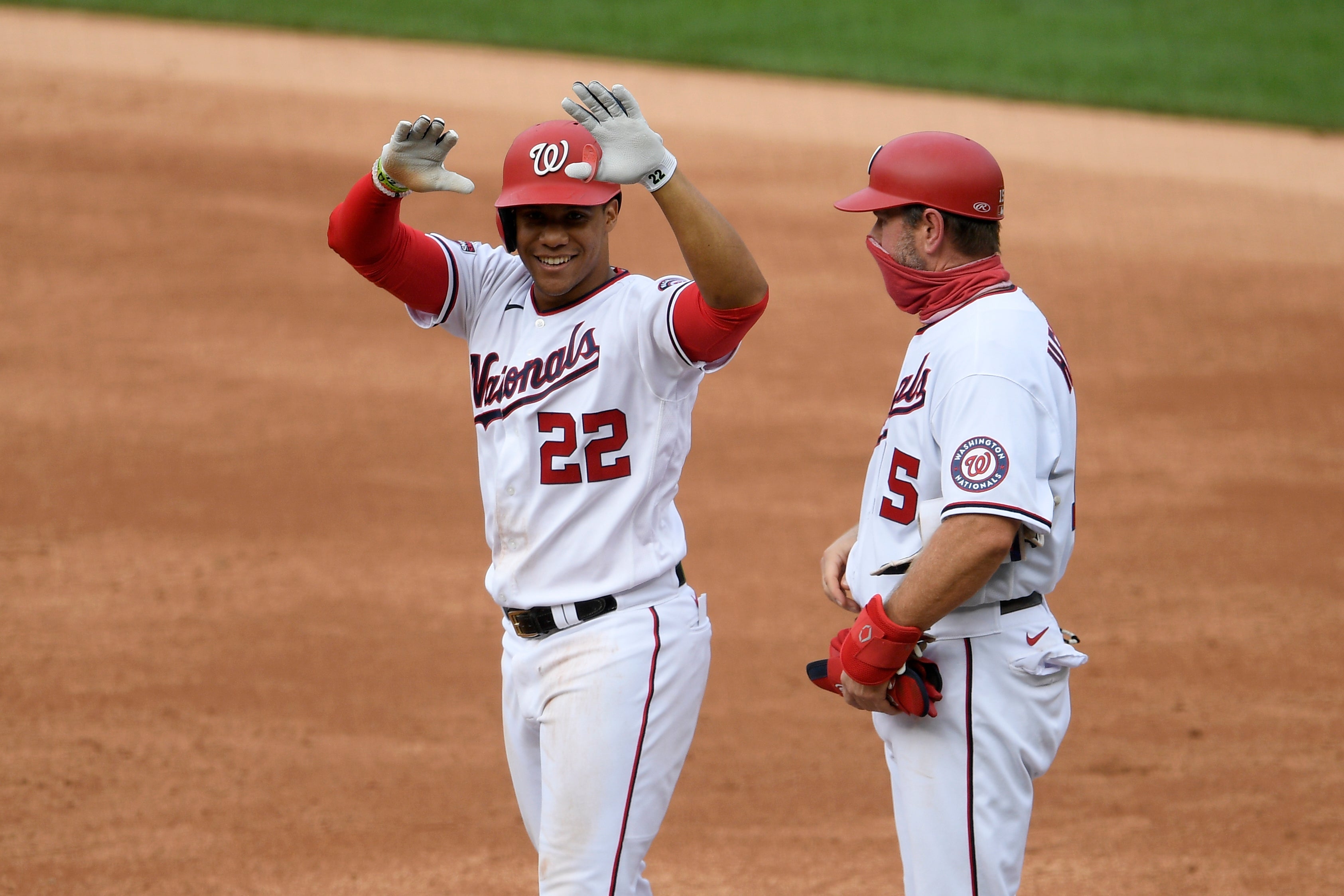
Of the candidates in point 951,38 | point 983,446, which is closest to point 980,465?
point 983,446

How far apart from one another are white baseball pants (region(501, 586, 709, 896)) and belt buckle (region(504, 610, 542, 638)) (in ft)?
0.06

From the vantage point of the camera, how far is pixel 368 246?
3.35m

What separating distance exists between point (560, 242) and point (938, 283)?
2.72 ft

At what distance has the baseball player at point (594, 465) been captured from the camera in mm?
2984

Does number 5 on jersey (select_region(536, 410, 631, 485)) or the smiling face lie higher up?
the smiling face

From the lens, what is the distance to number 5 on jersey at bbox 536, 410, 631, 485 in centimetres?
312

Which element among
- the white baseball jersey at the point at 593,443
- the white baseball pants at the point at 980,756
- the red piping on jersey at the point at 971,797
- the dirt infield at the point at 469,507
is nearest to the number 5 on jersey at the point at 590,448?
the white baseball jersey at the point at 593,443

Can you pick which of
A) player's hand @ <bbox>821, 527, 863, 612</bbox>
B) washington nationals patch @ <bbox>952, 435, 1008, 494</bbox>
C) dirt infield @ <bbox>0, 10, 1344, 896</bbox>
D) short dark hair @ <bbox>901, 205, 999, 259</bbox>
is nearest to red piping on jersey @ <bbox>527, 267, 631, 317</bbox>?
short dark hair @ <bbox>901, 205, 999, 259</bbox>

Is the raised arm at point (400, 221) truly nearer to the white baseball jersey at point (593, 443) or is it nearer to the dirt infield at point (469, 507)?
the white baseball jersey at point (593, 443)

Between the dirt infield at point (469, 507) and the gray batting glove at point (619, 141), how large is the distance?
2.34m

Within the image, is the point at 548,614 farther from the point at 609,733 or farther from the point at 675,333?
the point at 675,333

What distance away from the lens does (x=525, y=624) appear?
320 centimetres

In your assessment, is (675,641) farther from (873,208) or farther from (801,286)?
(801,286)

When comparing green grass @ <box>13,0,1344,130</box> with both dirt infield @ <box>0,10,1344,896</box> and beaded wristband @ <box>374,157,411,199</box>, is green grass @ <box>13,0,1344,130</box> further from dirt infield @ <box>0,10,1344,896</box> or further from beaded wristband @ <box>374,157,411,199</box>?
beaded wristband @ <box>374,157,411,199</box>
